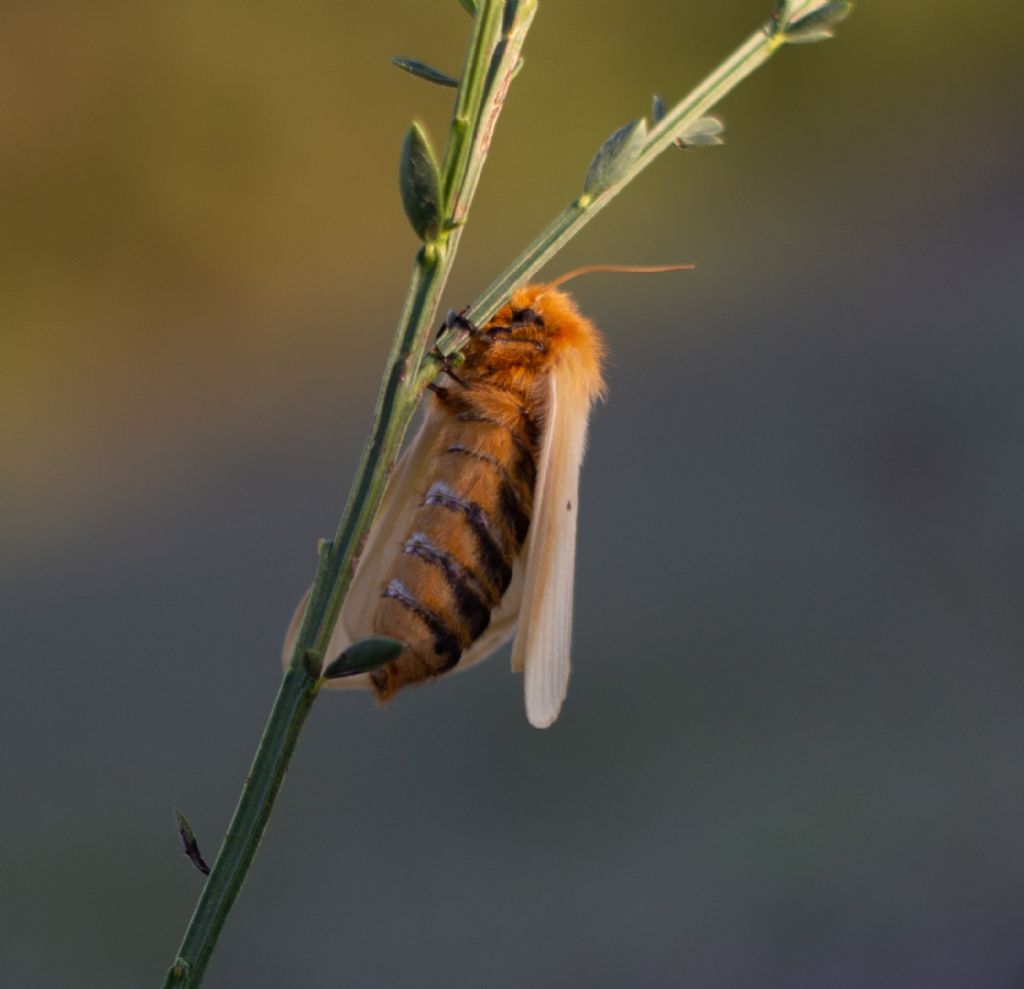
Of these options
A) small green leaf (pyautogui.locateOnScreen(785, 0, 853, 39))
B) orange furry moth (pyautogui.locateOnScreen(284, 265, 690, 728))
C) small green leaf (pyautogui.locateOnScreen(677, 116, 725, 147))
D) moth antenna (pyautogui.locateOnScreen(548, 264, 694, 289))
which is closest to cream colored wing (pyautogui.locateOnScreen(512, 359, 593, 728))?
orange furry moth (pyautogui.locateOnScreen(284, 265, 690, 728))

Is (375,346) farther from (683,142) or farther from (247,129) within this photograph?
(683,142)

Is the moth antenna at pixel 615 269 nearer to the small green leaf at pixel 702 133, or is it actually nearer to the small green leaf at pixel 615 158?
the small green leaf at pixel 702 133

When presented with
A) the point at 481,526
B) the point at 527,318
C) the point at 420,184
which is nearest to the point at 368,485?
Answer: the point at 420,184

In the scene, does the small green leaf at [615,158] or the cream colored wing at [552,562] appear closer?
the small green leaf at [615,158]

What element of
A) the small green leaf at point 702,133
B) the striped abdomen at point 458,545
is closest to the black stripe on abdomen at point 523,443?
the striped abdomen at point 458,545

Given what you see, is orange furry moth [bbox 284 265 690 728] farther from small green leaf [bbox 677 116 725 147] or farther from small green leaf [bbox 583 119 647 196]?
small green leaf [bbox 583 119 647 196]

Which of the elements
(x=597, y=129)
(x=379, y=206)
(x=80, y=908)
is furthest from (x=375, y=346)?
(x=80, y=908)

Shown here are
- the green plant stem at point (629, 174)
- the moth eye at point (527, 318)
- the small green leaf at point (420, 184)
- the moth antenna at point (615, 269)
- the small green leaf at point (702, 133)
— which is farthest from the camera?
the moth eye at point (527, 318)
